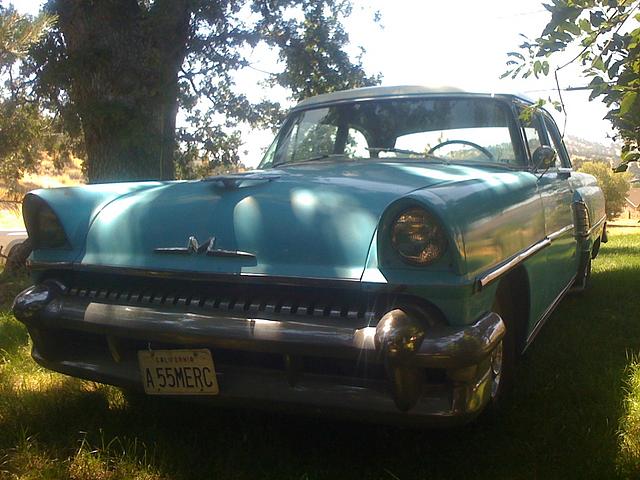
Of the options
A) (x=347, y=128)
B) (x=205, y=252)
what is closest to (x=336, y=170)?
(x=347, y=128)

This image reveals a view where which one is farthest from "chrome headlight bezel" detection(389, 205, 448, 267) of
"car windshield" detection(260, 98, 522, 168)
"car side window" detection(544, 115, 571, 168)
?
"car side window" detection(544, 115, 571, 168)

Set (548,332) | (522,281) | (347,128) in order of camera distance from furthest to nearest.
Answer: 1. (548,332)
2. (347,128)
3. (522,281)

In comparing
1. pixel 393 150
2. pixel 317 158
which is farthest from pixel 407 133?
pixel 317 158

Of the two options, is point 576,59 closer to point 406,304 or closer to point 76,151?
point 406,304

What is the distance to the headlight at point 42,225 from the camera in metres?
2.86

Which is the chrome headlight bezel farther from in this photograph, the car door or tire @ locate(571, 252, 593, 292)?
tire @ locate(571, 252, 593, 292)

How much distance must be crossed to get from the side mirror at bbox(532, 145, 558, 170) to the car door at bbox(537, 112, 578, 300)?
42 mm

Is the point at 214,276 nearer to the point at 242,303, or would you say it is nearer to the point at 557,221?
the point at 242,303

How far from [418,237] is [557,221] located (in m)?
1.81

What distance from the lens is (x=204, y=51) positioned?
345 inches

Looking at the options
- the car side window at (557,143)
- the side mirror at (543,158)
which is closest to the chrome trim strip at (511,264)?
the side mirror at (543,158)

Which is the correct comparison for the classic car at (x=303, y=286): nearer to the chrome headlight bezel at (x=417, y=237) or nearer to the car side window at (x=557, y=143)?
the chrome headlight bezel at (x=417, y=237)

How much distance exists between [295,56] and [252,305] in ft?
25.5

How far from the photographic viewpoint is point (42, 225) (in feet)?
9.55
